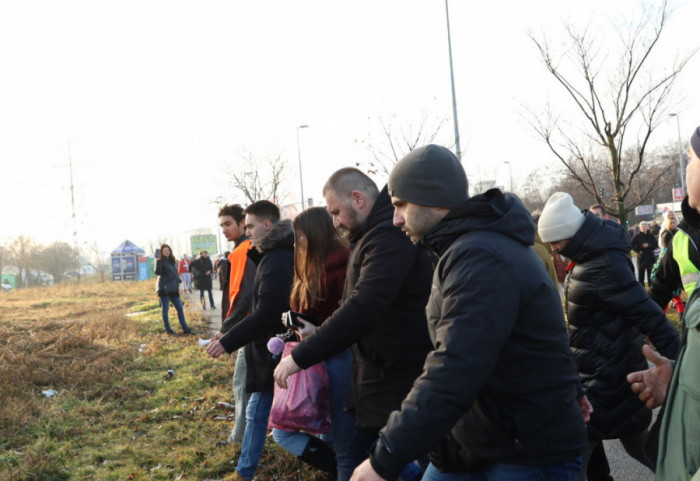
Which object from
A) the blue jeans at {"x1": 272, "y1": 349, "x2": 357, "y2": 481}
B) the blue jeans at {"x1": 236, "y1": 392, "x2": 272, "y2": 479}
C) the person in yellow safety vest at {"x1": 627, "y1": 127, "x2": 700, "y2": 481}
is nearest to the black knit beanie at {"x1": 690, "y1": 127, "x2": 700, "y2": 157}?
the person in yellow safety vest at {"x1": 627, "y1": 127, "x2": 700, "y2": 481}

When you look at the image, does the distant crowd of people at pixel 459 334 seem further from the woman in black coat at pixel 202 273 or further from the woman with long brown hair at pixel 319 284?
the woman in black coat at pixel 202 273

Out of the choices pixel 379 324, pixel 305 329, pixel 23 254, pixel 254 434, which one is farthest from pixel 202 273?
pixel 23 254

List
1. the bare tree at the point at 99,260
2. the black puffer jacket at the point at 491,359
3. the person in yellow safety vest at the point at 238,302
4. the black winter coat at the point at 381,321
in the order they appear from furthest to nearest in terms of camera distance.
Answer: the bare tree at the point at 99,260
the person in yellow safety vest at the point at 238,302
the black winter coat at the point at 381,321
the black puffer jacket at the point at 491,359

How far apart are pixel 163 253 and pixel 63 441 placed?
883 cm

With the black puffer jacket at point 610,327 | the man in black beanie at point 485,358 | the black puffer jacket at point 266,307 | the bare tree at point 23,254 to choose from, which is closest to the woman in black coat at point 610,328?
the black puffer jacket at point 610,327

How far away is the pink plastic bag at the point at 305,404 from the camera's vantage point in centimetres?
370

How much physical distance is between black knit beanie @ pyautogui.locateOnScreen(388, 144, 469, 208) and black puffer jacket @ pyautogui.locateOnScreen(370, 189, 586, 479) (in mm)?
131

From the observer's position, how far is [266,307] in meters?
4.58

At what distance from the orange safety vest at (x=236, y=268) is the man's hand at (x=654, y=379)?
152 inches

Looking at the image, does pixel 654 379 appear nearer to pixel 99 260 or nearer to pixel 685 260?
pixel 685 260

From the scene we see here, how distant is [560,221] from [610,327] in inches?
26.6

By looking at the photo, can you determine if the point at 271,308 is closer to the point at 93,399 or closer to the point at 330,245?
the point at 330,245

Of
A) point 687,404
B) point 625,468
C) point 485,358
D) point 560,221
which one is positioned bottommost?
point 625,468

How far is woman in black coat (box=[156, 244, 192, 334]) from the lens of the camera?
571 inches
